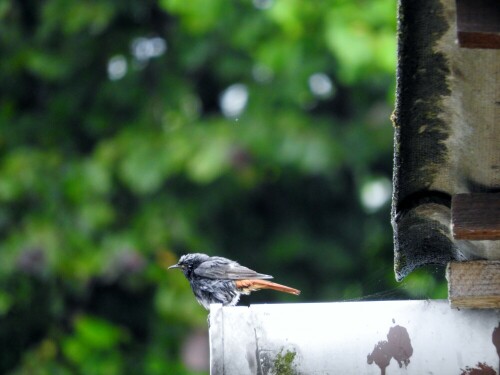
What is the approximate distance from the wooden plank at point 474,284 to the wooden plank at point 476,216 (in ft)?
0.61

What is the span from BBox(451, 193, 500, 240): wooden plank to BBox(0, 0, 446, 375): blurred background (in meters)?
5.54

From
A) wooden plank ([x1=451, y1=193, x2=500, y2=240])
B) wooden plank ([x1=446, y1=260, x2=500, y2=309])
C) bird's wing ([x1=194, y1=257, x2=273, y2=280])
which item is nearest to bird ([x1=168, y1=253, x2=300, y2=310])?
bird's wing ([x1=194, y1=257, x2=273, y2=280])

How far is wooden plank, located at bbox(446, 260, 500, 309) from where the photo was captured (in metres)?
3.00

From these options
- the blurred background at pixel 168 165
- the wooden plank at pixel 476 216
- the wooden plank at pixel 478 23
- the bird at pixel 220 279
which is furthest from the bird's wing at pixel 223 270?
the wooden plank at pixel 478 23

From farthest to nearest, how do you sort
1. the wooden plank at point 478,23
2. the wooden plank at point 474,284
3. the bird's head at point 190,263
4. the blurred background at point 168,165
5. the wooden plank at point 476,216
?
the blurred background at point 168,165 < the bird's head at point 190,263 < the wooden plank at point 474,284 < the wooden plank at point 476,216 < the wooden plank at point 478,23

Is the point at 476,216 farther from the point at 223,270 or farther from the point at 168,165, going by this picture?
the point at 168,165

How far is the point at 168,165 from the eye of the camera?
970 centimetres

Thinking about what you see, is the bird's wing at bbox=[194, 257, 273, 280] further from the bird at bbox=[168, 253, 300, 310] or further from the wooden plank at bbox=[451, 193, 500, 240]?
the wooden plank at bbox=[451, 193, 500, 240]

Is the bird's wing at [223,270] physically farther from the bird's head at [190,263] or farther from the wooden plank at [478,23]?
the wooden plank at [478,23]

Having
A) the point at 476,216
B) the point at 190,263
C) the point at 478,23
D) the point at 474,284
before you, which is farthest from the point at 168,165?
the point at 478,23

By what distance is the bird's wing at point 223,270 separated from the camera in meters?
5.94

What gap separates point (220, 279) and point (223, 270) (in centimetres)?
6

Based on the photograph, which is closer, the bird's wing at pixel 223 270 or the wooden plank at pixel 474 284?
the wooden plank at pixel 474 284


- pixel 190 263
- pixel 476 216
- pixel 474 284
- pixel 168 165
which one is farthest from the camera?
pixel 168 165
